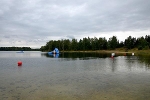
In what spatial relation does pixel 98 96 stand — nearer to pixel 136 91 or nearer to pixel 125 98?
pixel 125 98

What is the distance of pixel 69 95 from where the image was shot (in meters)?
16.5

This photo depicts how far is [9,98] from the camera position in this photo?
1552 cm

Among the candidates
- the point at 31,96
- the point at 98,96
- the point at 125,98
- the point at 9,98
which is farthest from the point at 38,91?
the point at 125,98

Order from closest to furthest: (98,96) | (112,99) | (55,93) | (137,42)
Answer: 1. (112,99)
2. (98,96)
3. (55,93)
4. (137,42)

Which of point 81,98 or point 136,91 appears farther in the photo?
point 136,91

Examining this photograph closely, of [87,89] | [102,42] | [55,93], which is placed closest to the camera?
[55,93]

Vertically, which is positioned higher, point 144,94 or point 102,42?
point 102,42

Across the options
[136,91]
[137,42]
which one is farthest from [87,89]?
[137,42]

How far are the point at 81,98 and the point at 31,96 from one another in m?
5.41

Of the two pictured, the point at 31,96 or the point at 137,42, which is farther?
the point at 137,42

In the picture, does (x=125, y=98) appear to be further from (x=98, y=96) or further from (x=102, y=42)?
(x=102, y=42)

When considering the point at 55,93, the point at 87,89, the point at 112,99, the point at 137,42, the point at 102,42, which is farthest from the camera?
the point at 102,42

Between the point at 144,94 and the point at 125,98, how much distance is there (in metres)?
2.83

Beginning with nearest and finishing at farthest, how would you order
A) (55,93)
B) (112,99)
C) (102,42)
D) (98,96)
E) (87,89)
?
(112,99) < (98,96) < (55,93) < (87,89) < (102,42)
